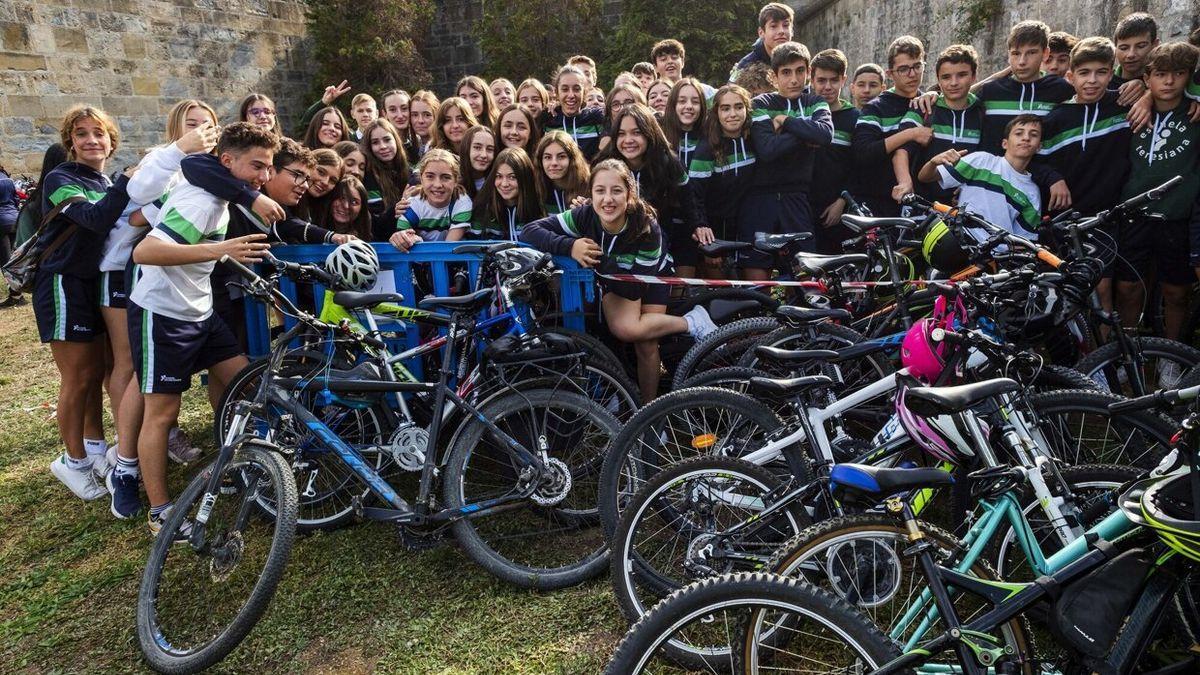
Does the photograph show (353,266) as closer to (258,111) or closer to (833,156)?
(258,111)

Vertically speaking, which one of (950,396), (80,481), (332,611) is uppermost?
(950,396)

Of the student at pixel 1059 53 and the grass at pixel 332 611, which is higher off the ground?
the student at pixel 1059 53

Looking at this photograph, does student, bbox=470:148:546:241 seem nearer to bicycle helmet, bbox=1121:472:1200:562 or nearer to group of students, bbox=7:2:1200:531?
group of students, bbox=7:2:1200:531

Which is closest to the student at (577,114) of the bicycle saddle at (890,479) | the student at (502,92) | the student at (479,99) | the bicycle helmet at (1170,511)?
the student at (479,99)

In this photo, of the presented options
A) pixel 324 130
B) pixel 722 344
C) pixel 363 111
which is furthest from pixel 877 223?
pixel 363 111

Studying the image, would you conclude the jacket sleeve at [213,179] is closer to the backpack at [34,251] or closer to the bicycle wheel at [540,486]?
the backpack at [34,251]

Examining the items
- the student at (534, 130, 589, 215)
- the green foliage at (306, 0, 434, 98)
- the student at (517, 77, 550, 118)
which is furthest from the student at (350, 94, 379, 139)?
the green foliage at (306, 0, 434, 98)

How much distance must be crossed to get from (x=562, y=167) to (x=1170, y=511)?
333cm

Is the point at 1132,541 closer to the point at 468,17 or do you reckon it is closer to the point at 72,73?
the point at 72,73

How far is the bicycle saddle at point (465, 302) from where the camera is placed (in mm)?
3139

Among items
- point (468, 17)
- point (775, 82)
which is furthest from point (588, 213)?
point (468, 17)

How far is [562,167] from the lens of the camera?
4297 mm

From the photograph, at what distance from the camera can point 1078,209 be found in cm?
432

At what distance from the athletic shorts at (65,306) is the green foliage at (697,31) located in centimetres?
1160
